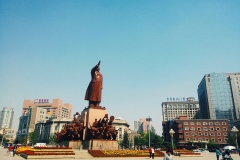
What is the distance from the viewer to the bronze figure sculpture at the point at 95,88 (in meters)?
27.8

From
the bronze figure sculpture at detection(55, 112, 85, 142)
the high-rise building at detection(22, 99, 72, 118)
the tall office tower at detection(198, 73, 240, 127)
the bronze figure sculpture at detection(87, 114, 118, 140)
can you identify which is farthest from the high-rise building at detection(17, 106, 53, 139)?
the bronze figure sculpture at detection(87, 114, 118, 140)

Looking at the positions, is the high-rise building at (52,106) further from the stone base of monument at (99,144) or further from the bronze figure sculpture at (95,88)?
the stone base of monument at (99,144)

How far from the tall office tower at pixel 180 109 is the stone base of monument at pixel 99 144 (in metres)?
91.5

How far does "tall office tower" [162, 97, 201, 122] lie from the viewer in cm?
11131

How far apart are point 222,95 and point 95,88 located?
68.7 m

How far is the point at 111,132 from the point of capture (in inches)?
982

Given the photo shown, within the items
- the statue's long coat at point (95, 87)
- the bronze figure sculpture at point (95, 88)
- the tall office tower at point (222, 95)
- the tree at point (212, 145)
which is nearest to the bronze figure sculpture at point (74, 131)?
the bronze figure sculpture at point (95, 88)

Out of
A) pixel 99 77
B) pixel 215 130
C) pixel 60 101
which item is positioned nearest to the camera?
pixel 99 77

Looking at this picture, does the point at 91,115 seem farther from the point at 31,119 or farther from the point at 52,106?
the point at 52,106

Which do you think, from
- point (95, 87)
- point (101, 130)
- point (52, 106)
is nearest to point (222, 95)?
point (95, 87)

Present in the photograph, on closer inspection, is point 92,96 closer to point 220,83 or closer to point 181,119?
point 181,119

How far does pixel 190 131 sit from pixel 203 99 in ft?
102

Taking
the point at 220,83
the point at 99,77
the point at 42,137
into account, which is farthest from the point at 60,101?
the point at 99,77

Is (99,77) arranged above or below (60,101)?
below
